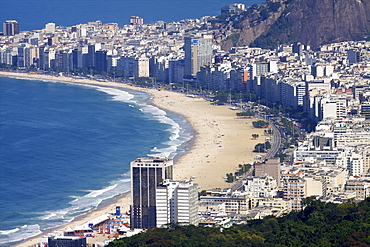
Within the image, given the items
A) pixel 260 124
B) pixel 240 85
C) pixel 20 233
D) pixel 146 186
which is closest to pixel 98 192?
pixel 20 233

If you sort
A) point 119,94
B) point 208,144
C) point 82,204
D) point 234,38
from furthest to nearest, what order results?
1. point 234,38
2. point 119,94
3. point 208,144
4. point 82,204

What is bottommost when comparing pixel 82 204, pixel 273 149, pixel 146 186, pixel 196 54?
pixel 82 204

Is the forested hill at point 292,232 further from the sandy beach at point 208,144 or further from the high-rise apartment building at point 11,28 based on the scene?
the high-rise apartment building at point 11,28

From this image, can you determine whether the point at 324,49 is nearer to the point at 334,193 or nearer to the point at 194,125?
the point at 194,125

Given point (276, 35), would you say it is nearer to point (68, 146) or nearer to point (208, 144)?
point (208, 144)

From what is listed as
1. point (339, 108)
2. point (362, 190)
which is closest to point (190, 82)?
point (339, 108)

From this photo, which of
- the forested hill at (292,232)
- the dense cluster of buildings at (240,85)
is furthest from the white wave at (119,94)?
the forested hill at (292,232)
